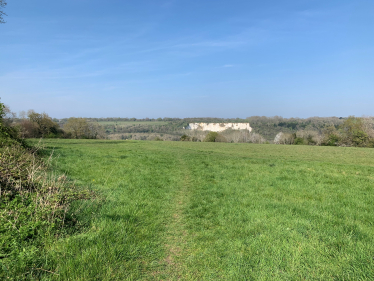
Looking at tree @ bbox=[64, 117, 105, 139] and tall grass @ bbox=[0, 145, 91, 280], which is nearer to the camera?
tall grass @ bbox=[0, 145, 91, 280]

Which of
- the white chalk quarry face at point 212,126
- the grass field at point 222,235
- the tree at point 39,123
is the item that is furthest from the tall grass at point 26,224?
the white chalk quarry face at point 212,126

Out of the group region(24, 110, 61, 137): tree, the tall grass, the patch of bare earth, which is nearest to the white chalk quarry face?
region(24, 110, 61, 137): tree

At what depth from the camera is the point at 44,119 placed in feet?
194

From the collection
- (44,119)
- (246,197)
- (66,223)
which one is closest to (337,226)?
(246,197)

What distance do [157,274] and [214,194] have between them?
5.41 metres

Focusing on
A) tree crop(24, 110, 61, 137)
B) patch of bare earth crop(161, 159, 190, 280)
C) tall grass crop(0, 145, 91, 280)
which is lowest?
patch of bare earth crop(161, 159, 190, 280)

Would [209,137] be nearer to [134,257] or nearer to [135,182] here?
[135,182]

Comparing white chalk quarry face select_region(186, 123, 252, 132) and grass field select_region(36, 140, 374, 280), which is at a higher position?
white chalk quarry face select_region(186, 123, 252, 132)

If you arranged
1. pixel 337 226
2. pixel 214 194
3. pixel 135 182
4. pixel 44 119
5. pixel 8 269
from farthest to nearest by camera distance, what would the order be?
1. pixel 44 119
2. pixel 135 182
3. pixel 214 194
4. pixel 337 226
5. pixel 8 269

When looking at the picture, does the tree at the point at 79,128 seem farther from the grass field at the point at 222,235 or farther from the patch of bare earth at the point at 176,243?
the patch of bare earth at the point at 176,243

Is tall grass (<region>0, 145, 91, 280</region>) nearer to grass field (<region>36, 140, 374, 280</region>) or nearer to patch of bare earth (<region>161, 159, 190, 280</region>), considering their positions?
grass field (<region>36, 140, 374, 280</region>)

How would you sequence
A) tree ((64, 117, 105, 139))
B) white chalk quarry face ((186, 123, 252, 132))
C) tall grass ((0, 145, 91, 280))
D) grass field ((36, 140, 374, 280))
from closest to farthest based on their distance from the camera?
tall grass ((0, 145, 91, 280))
grass field ((36, 140, 374, 280))
tree ((64, 117, 105, 139))
white chalk quarry face ((186, 123, 252, 132))

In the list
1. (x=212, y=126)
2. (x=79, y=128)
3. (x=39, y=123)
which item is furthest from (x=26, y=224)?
(x=212, y=126)

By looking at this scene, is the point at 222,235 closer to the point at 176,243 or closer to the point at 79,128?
the point at 176,243
